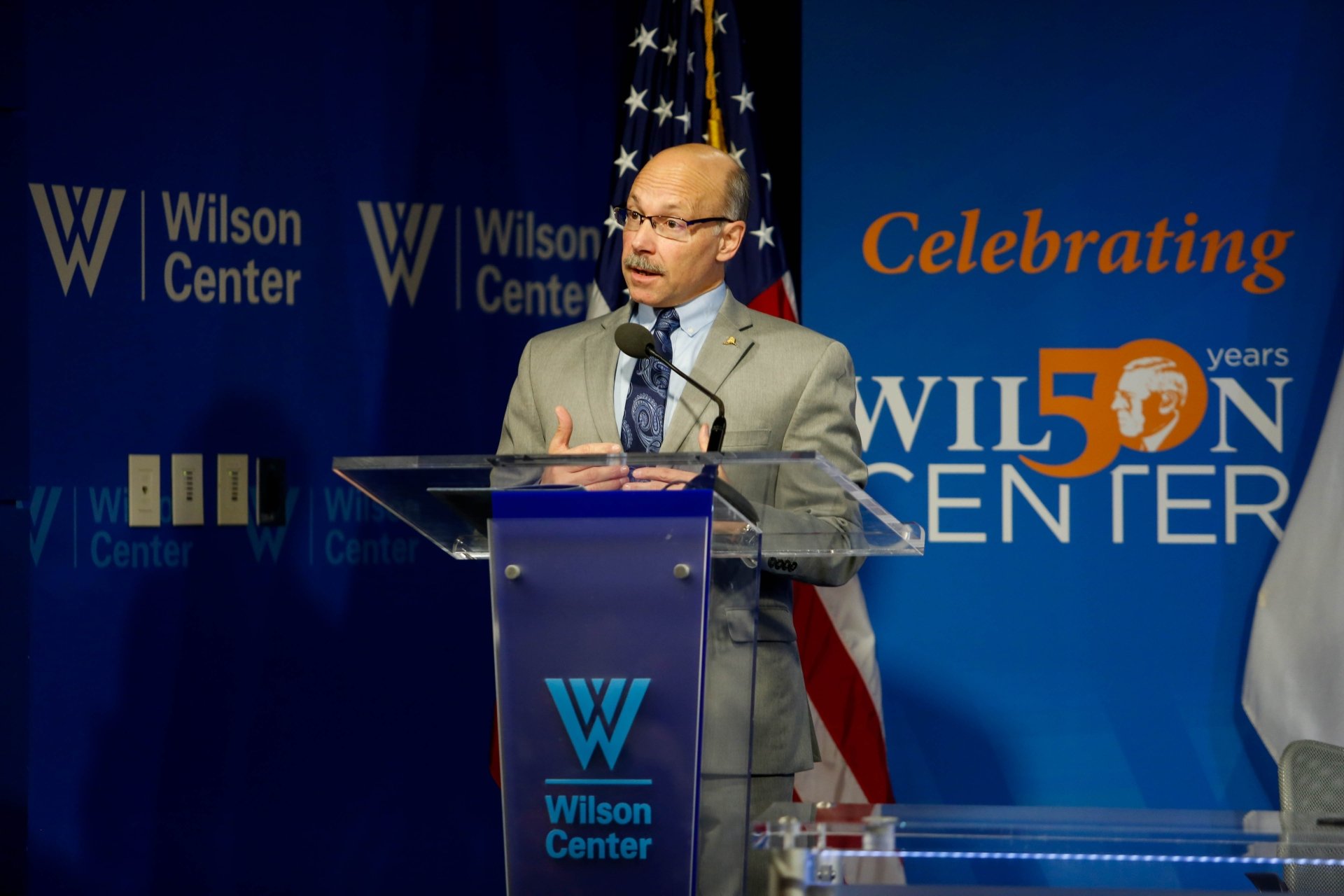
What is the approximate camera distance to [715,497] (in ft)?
5.50

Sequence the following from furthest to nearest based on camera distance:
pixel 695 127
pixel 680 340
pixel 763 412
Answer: pixel 695 127 → pixel 680 340 → pixel 763 412

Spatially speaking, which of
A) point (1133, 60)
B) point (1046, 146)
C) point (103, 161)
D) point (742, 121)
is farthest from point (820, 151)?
point (103, 161)

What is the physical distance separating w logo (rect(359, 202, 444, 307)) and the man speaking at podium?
5.53 feet

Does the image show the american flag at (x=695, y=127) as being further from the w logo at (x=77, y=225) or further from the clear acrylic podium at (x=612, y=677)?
the clear acrylic podium at (x=612, y=677)

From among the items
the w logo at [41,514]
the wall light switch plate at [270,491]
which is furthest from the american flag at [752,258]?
the w logo at [41,514]

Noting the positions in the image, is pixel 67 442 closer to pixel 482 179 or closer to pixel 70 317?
pixel 70 317

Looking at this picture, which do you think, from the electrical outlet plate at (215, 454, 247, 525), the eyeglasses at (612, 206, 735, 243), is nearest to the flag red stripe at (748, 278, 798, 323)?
the eyeglasses at (612, 206, 735, 243)

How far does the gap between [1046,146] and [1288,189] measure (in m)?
0.64

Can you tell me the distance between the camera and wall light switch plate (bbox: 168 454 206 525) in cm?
393

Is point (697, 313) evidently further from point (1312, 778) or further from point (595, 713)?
point (1312, 778)

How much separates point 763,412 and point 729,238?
0.37 metres

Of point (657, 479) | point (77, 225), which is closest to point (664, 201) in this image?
point (657, 479)

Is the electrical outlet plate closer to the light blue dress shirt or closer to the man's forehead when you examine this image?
the light blue dress shirt

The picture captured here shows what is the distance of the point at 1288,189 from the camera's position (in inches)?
146
